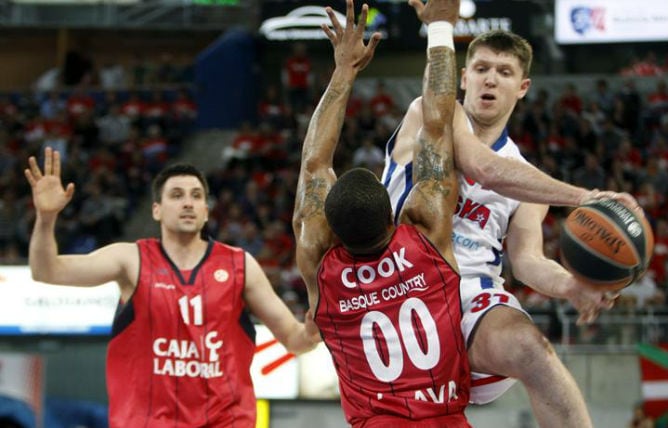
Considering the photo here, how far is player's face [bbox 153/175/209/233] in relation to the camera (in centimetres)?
595

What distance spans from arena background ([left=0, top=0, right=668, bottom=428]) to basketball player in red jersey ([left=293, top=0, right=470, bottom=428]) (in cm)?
651

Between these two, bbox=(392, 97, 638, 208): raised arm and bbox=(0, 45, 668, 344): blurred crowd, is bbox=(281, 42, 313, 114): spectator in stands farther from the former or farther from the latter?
bbox=(392, 97, 638, 208): raised arm

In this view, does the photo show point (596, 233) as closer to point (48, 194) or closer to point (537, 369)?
point (537, 369)

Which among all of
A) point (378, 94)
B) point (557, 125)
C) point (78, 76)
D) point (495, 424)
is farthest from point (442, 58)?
point (78, 76)

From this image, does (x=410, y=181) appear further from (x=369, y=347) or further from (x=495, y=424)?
(x=495, y=424)

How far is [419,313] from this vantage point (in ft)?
14.1

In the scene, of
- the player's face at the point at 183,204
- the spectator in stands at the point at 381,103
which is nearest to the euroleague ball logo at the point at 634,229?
the player's face at the point at 183,204

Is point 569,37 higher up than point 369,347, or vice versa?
point 569,37

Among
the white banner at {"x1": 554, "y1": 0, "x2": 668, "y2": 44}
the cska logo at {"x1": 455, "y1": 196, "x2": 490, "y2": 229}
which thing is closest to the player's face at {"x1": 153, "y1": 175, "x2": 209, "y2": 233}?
the cska logo at {"x1": 455, "y1": 196, "x2": 490, "y2": 229}

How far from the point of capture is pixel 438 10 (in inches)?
193

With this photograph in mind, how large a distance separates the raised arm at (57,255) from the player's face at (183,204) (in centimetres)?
27

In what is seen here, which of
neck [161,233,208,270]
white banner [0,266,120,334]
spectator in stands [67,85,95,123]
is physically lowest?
white banner [0,266,120,334]

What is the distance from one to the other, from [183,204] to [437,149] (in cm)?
188

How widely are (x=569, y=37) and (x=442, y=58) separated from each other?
13.7 m
